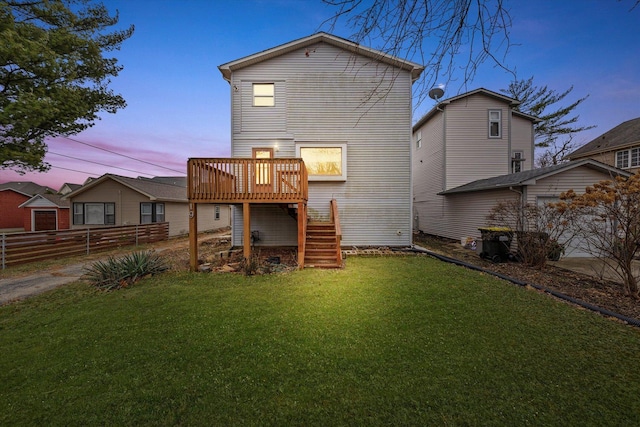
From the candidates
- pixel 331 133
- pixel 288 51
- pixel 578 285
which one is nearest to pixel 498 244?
pixel 578 285

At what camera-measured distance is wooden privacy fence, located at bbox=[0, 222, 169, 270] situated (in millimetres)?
8172

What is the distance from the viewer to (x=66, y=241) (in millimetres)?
10023

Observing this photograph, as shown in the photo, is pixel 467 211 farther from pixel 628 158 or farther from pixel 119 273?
pixel 628 158

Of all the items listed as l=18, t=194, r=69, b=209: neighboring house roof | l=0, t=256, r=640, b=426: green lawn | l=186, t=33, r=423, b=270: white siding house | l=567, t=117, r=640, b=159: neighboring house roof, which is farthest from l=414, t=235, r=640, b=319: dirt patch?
l=18, t=194, r=69, b=209: neighboring house roof

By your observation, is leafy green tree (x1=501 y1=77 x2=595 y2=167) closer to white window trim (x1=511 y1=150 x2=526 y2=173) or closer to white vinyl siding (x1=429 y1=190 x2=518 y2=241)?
white window trim (x1=511 y1=150 x2=526 y2=173)

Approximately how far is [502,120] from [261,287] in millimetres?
14836

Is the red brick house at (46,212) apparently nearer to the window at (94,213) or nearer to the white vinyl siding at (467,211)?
the window at (94,213)

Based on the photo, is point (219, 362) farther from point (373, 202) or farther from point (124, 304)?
point (373, 202)

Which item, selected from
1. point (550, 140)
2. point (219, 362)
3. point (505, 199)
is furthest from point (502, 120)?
point (219, 362)

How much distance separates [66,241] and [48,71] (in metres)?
6.59

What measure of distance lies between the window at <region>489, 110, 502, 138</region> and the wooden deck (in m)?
11.6

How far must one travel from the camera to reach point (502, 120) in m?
12.7

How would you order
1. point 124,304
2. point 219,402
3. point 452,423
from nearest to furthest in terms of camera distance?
point 452,423, point 219,402, point 124,304

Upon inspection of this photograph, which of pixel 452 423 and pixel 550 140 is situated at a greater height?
pixel 550 140
